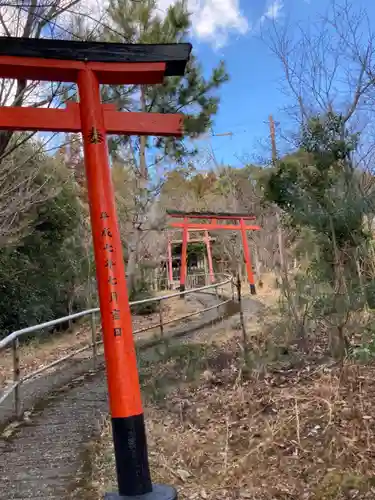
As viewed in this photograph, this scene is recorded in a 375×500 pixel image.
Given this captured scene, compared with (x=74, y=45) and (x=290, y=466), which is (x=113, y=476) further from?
(x=74, y=45)

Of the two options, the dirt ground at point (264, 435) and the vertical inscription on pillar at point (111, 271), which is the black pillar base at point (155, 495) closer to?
the dirt ground at point (264, 435)

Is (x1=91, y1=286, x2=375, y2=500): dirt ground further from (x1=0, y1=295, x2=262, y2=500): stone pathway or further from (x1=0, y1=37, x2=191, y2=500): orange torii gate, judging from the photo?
(x1=0, y1=37, x2=191, y2=500): orange torii gate

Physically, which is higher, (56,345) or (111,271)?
(111,271)

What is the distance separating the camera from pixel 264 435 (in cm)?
399

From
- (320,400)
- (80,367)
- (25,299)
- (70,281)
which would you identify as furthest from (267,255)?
(320,400)

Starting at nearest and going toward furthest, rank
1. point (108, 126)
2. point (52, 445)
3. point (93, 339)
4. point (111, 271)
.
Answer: point (111, 271)
point (108, 126)
point (52, 445)
point (93, 339)

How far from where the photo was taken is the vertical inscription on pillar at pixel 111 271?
10.5 feet

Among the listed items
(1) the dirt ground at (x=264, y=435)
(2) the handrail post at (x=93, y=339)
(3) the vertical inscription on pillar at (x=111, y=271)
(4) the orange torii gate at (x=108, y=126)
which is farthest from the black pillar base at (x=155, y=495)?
(2) the handrail post at (x=93, y=339)

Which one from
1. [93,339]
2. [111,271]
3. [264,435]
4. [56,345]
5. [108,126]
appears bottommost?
[56,345]

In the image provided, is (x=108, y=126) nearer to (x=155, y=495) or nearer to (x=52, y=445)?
(x=155, y=495)

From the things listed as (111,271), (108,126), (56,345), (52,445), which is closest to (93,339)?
(52,445)

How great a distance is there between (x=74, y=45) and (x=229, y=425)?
3370 millimetres

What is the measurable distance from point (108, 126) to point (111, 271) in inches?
42.2

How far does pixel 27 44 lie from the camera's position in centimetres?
334
